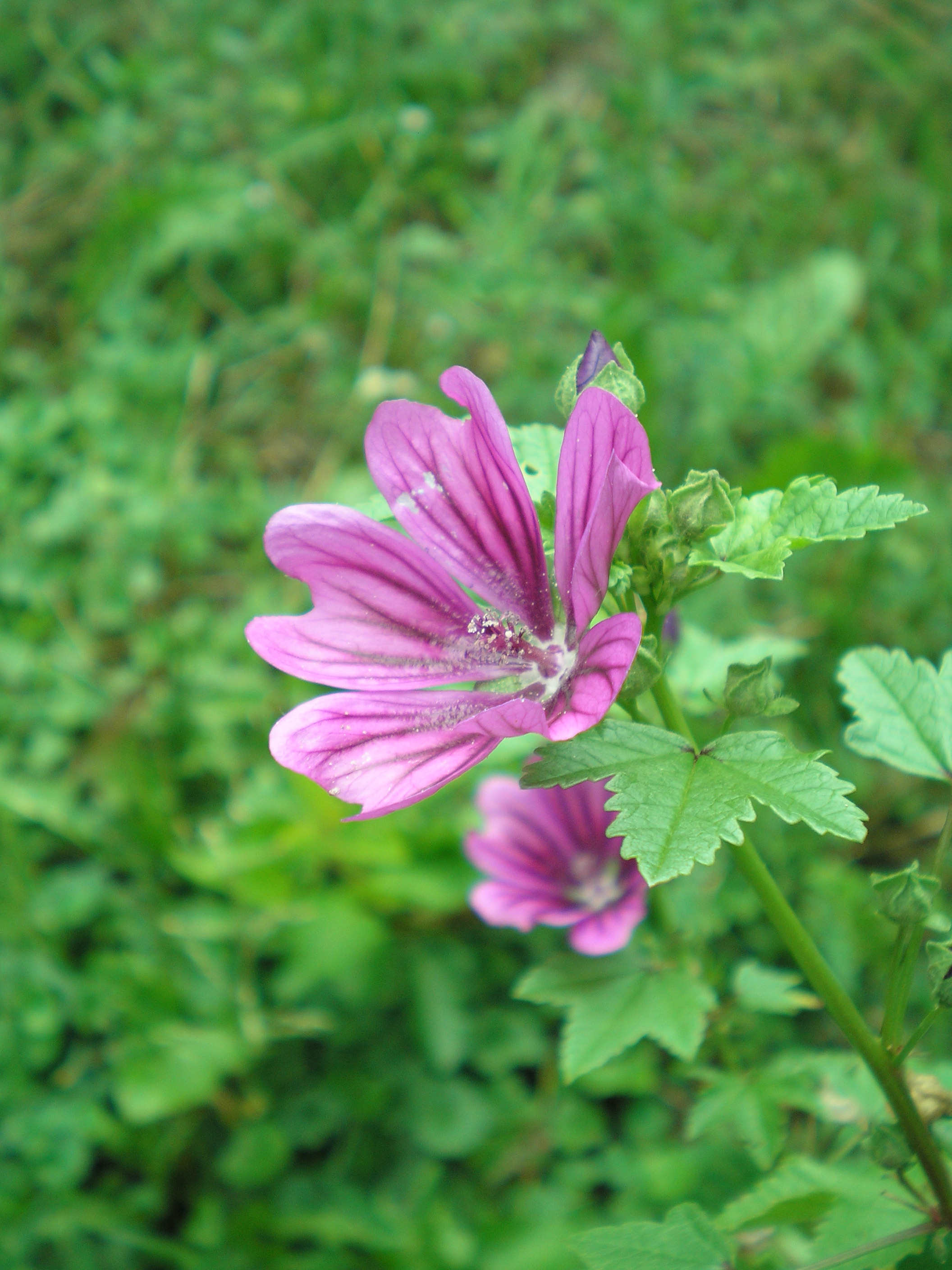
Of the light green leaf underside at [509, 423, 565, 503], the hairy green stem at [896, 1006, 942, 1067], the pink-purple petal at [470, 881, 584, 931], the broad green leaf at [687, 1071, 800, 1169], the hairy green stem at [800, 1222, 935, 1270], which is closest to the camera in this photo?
the hairy green stem at [896, 1006, 942, 1067]

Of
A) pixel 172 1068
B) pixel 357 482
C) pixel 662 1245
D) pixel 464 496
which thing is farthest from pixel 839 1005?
pixel 357 482

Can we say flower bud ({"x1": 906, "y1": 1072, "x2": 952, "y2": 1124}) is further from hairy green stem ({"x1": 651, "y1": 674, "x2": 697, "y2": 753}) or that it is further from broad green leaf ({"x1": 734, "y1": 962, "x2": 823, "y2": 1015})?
hairy green stem ({"x1": 651, "y1": 674, "x2": 697, "y2": 753})

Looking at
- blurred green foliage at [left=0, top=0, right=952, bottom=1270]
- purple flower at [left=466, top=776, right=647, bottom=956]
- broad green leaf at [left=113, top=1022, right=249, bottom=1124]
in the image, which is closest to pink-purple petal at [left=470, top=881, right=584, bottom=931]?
purple flower at [left=466, top=776, right=647, bottom=956]

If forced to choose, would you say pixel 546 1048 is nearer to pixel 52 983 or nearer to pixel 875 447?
pixel 52 983

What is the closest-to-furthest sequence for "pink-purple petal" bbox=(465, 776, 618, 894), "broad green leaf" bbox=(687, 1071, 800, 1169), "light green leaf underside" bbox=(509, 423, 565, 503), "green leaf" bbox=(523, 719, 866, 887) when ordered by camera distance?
"green leaf" bbox=(523, 719, 866, 887) < "light green leaf underside" bbox=(509, 423, 565, 503) < "broad green leaf" bbox=(687, 1071, 800, 1169) < "pink-purple petal" bbox=(465, 776, 618, 894)

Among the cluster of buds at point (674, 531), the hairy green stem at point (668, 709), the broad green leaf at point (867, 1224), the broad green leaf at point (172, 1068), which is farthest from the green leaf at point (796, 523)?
the broad green leaf at point (172, 1068)

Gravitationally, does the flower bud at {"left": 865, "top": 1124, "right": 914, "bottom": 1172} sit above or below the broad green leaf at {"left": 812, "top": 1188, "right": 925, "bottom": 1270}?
above
